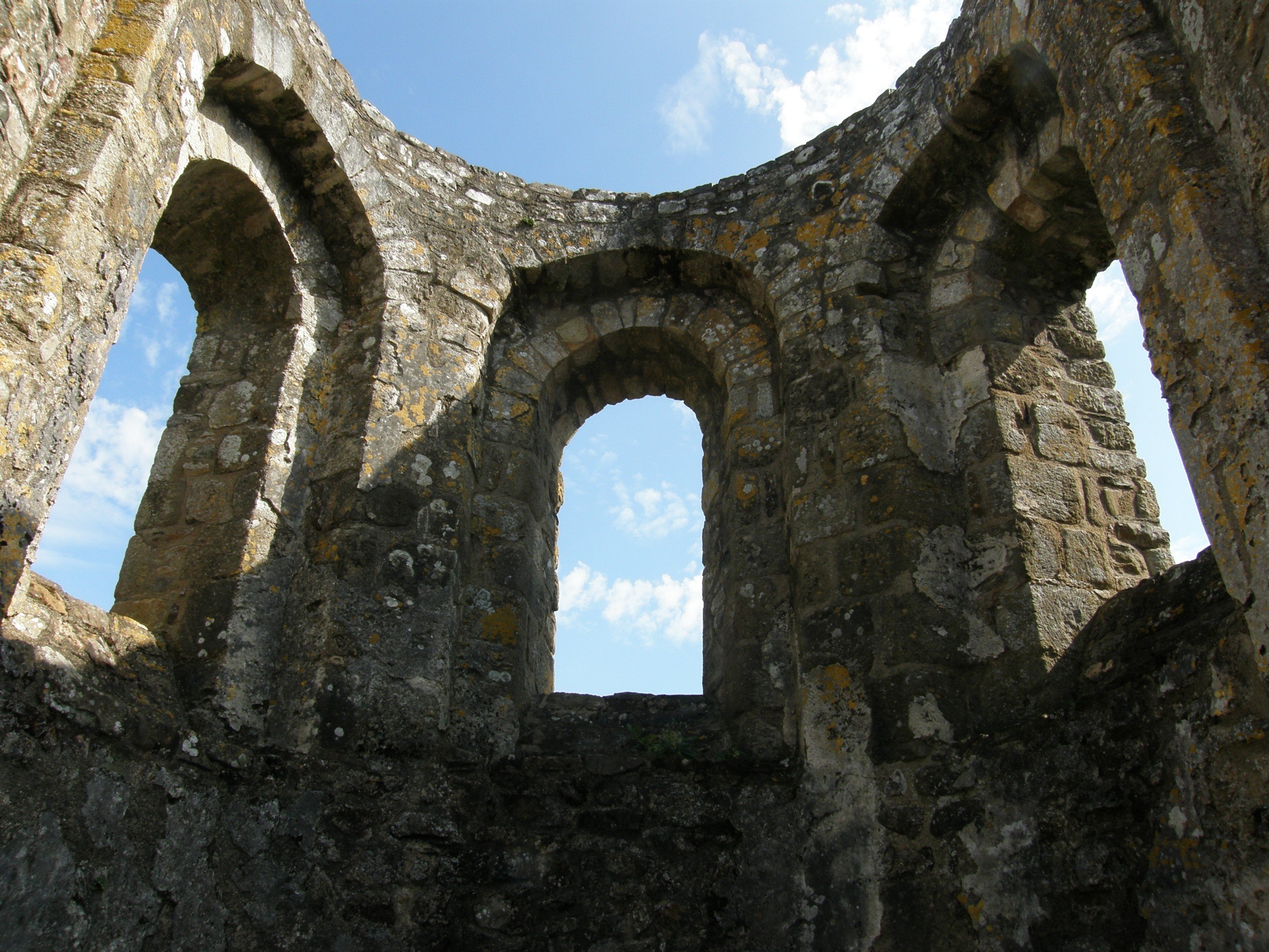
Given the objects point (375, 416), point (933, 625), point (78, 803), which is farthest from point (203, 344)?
point (933, 625)

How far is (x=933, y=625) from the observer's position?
353 cm

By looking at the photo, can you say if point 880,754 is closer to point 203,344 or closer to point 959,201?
point 959,201

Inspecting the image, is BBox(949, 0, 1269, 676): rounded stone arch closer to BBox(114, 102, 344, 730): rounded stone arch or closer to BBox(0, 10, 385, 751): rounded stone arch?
BBox(0, 10, 385, 751): rounded stone arch

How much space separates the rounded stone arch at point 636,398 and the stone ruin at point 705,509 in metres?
0.02

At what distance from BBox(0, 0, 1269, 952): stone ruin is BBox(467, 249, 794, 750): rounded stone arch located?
0.02 m

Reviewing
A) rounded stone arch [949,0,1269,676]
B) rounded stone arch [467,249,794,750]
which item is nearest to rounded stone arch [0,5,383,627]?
rounded stone arch [467,249,794,750]

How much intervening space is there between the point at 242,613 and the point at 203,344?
1.42 m

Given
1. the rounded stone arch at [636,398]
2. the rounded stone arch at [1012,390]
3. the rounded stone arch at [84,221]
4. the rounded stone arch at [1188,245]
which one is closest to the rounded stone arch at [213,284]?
the rounded stone arch at [84,221]

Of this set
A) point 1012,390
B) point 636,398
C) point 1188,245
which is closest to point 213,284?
point 636,398

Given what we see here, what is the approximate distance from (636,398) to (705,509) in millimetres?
811

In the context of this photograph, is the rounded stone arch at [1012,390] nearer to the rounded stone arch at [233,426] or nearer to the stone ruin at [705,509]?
the stone ruin at [705,509]

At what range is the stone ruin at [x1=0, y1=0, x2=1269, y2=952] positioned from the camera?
2.64m

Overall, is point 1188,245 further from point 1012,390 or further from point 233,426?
point 233,426

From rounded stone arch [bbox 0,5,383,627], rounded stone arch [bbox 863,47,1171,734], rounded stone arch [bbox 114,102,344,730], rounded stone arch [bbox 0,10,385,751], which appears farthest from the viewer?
rounded stone arch [bbox 114,102,344,730]
